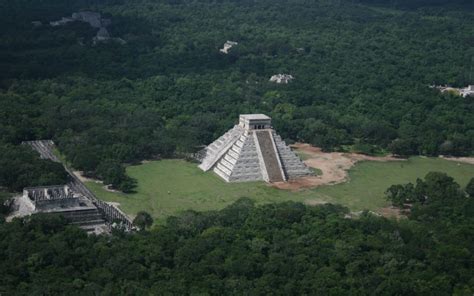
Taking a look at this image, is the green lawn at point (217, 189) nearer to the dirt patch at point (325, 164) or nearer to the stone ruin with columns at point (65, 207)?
the dirt patch at point (325, 164)

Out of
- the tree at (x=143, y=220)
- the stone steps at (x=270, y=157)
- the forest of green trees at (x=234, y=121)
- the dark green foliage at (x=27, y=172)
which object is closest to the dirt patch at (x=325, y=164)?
the stone steps at (x=270, y=157)

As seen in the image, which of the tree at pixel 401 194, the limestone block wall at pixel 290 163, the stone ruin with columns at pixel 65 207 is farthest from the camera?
the limestone block wall at pixel 290 163

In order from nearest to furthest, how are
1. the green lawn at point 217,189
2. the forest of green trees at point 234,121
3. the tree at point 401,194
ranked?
the forest of green trees at point 234,121 → the green lawn at point 217,189 → the tree at point 401,194

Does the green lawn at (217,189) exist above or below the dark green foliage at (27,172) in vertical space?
below

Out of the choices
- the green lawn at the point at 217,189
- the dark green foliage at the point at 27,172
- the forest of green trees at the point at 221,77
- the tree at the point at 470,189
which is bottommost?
the green lawn at the point at 217,189

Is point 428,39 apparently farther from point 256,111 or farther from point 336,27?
point 256,111

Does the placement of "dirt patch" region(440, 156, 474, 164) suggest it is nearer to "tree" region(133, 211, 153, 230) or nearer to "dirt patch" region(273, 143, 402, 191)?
"dirt patch" region(273, 143, 402, 191)

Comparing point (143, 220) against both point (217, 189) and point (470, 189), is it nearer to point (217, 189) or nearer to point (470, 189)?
point (217, 189)

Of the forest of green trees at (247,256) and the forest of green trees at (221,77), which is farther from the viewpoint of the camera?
the forest of green trees at (221,77)

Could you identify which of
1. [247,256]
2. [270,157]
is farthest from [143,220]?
[270,157]
